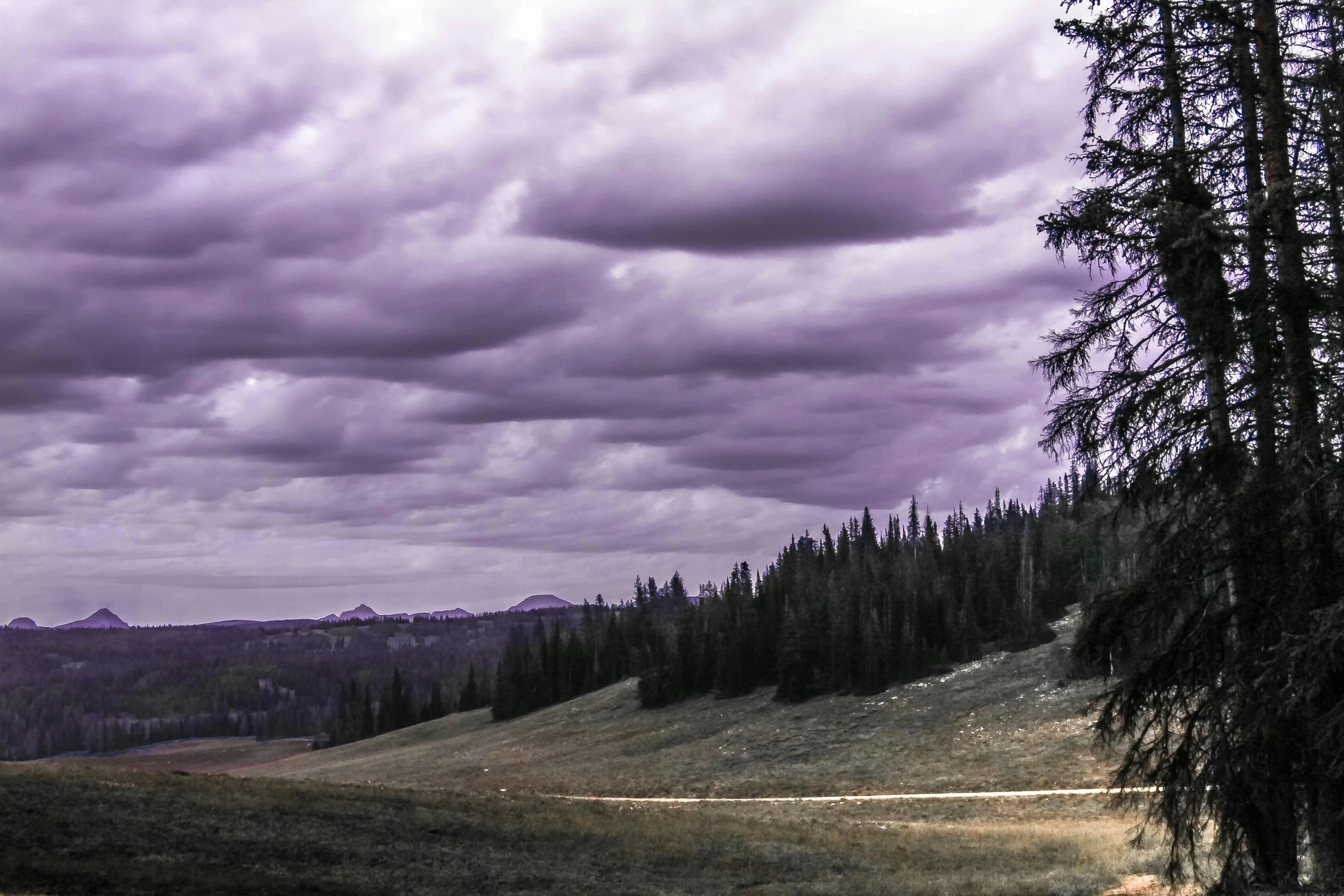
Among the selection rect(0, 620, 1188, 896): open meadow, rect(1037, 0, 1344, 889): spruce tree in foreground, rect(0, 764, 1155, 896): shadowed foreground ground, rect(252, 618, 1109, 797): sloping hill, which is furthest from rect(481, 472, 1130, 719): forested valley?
rect(1037, 0, 1344, 889): spruce tree in foreground

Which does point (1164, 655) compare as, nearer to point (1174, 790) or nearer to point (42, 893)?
point (1174, 790)

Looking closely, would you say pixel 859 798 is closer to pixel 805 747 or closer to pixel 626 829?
pixel 805 747

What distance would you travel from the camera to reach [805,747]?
7506 centimetres

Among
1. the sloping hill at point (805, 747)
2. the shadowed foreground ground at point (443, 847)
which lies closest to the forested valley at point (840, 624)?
the sloping hill at point (805, 747)

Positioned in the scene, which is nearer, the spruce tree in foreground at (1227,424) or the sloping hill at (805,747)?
the spruce tree in foreground at (1227,424)

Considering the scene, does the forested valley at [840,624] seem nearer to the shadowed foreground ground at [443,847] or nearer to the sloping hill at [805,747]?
the sloping hill at [805,747]

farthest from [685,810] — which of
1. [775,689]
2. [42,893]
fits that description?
[775,689]

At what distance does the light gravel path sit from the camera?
50562mm

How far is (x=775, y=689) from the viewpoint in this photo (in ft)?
344

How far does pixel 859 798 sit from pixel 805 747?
758 inches

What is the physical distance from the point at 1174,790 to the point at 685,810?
31042 mm

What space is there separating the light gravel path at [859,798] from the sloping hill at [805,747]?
1.31m

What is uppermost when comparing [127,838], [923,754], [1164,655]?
[1164,655]

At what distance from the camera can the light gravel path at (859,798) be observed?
50.6m
